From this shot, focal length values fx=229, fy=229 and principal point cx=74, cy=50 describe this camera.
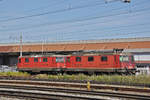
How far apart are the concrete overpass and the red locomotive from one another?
24278 millimetres

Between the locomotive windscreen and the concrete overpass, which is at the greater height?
the concrete overpass

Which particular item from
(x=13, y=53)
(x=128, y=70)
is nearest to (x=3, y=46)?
(x=13, y=53)

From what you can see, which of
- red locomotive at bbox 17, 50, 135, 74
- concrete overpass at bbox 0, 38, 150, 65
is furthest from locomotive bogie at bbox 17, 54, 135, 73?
concrete overpass at bbox 0, 38, 150, 65

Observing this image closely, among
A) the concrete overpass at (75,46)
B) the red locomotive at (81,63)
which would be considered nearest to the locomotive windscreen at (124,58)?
the red locomotive at (81,63)

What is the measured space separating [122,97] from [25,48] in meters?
64.7

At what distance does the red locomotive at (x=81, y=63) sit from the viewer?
2639cm

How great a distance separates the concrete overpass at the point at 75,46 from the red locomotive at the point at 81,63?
956 inches

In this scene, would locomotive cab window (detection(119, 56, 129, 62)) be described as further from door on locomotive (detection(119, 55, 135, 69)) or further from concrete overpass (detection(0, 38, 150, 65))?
concrete overpass (detection(0, 38, 150, 65))

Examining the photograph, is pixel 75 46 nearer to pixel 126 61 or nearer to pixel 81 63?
pixel 81 63

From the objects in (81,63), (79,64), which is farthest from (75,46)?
(81,63)

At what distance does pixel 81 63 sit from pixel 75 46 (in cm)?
3915

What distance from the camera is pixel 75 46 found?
67750 millimetres

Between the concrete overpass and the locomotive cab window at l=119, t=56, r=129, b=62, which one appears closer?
the locomotive cab window at l=119, t=56, r=129, b=62

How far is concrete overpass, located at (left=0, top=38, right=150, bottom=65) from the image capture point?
58.4 metres
